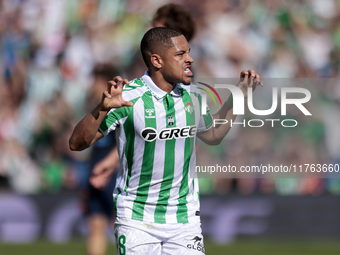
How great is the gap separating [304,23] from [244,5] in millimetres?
1068

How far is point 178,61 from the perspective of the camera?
3.67 m

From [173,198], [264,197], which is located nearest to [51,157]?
[264,197]

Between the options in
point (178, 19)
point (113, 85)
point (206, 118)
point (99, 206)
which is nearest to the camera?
point (113, 85)

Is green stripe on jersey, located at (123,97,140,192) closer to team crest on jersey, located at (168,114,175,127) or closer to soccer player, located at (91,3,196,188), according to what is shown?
team crest on jersey, located at (168,114,175,127)

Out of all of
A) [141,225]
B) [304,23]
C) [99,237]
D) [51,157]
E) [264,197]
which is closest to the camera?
[141,225]

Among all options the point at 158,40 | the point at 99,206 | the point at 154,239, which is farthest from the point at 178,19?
the point at 99,206

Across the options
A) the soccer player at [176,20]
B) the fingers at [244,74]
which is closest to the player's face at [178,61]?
the fingers at [244,74]

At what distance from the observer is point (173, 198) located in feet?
12.2

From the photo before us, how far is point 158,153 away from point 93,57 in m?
6.45

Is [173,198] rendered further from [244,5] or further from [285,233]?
[244,5]

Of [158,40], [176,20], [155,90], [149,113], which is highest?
[176,20]

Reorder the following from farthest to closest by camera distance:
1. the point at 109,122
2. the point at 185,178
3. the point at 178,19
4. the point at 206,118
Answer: the point at 178,19, the point at 206,118, the point at 185,178, the point at 109,122

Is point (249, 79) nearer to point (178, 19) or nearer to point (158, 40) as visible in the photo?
point (158, 40)

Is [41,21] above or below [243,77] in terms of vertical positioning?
above
